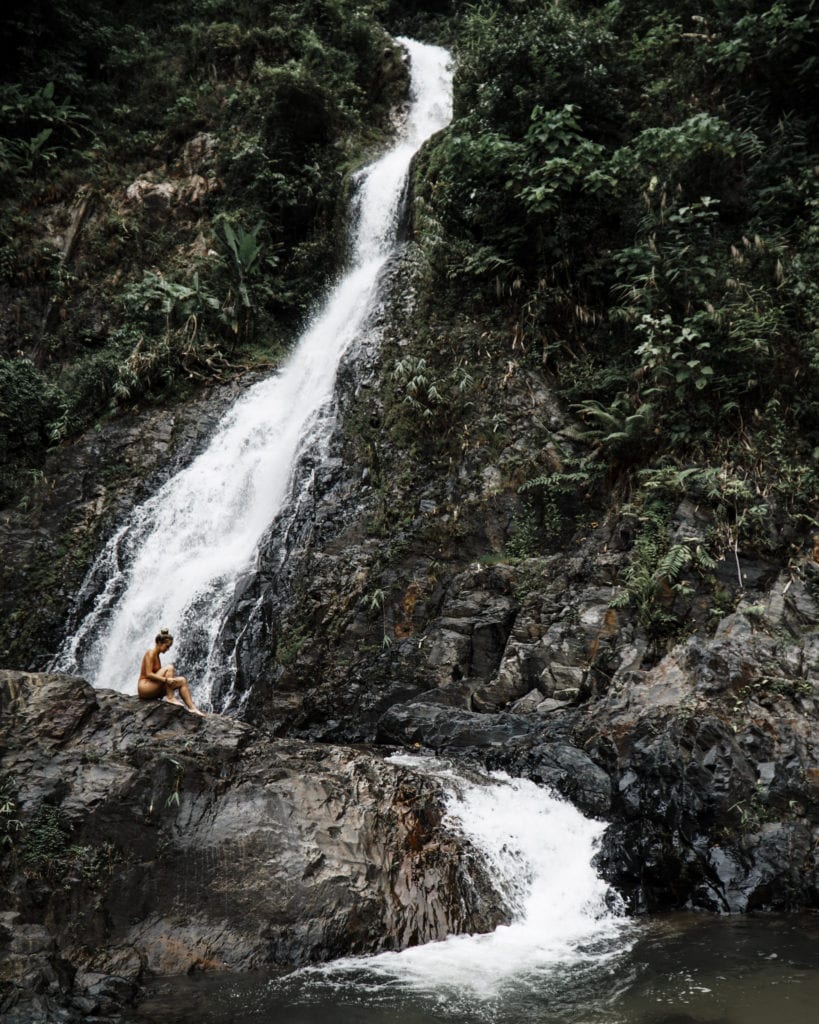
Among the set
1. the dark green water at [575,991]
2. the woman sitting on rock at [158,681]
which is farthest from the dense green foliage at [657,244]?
the woman sitting on rock at [158,681]

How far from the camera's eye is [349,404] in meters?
12.8

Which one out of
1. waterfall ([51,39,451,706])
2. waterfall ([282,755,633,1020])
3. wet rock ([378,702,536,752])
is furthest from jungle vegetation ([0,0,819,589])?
waterfall ([282,755,633,1020])

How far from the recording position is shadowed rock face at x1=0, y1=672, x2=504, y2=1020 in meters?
5.53

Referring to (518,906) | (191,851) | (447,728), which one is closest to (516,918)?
(518,906)

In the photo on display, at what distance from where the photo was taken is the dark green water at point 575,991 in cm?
449

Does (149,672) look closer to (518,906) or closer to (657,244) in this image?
(518,906)

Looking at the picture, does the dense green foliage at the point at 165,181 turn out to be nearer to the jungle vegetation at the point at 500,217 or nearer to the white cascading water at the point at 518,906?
the jungle vegetation at the point at 500,217

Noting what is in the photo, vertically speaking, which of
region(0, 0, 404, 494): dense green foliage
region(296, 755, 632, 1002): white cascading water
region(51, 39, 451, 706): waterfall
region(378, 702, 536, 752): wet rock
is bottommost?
region(296, 755, 632, 1002): white cascading water

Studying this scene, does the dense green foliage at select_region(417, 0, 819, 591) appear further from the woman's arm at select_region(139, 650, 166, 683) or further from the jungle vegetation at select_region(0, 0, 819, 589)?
the woman's arm at select_region(139, 650, 166, 683)

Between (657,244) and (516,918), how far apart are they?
9895mm

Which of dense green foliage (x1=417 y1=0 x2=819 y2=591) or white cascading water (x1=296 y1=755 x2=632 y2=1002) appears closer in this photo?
white cascading water (x1=296 y1=755 x2=632 y2=1002)

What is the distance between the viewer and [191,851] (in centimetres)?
603

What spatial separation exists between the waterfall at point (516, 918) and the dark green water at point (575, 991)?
0.08 ft

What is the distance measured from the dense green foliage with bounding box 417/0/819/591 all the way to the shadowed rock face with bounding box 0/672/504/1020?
432cm
